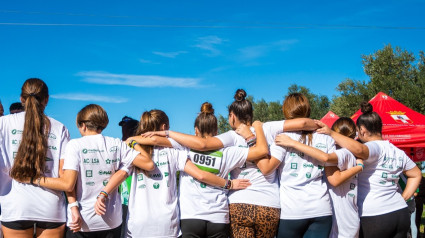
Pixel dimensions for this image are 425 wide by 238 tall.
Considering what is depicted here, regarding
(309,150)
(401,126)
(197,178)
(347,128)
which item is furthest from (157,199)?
(401,126)

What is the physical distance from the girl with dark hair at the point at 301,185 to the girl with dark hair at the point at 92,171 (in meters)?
1.26

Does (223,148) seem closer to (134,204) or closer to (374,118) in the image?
(134,204)

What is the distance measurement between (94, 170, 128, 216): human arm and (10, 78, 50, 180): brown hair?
54 cm

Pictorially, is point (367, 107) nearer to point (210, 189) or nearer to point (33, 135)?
point (210, 189)

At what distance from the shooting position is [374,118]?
4.23 m

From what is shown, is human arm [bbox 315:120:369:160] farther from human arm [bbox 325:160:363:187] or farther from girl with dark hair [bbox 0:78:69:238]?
girl with dark hair [bbox 0:78:69:238]

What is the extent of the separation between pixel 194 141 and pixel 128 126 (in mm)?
1443

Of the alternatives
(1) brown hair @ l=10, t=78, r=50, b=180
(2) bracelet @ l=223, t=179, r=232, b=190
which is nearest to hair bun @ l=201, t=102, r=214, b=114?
(2) bracelet @ l=223, t=179, r=232, b=190

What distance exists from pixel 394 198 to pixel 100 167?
2994 mm

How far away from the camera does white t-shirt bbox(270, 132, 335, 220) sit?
12.0 feet

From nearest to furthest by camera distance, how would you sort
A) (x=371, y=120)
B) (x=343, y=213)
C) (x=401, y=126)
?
(x=343, y=213), (x=371, y=120), (x=401, y=126)

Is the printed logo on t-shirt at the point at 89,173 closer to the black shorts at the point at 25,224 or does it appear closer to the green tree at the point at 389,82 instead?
the black shorts at the point at 25,224

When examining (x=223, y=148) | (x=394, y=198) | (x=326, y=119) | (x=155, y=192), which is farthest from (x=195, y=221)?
(x=326, y=119)

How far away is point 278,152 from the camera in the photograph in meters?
3.73
